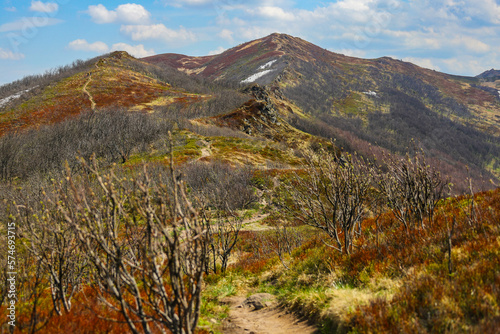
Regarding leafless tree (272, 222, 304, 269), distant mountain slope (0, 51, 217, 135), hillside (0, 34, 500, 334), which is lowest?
leafless tree (272, 222, 304, 269)

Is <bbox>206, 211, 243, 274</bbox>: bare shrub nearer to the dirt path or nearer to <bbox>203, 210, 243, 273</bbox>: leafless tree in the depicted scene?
<bbox>203, 210, 243, 273</bbox>: leafless tree

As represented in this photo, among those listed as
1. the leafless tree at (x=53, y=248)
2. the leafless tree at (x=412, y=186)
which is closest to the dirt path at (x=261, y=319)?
the leafless tree at (x=53, y=248)

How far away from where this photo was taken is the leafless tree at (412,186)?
6.66m

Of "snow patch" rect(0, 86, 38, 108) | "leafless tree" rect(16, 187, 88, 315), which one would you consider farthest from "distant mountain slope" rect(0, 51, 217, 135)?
"leafless tree" rect(16, 187, 88, 315)

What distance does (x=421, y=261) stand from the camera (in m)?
5.09

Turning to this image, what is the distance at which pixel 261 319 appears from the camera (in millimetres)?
6039

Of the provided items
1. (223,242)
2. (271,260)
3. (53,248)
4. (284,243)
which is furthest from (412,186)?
(53,248)

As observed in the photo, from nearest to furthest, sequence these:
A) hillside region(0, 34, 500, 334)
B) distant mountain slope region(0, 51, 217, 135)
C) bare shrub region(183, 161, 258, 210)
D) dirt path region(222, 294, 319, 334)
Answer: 1. hillside region(0, 34, 500, 334)
2. dirt path region(222, 294, 319, 334)
3. bare shrub region(183, 161, 258, 210)
4. distant mountain slope region(0, 51, 217, 135)

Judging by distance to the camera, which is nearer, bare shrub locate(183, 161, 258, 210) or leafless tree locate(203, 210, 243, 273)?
leafless tree locate(203, 210, 243, 273)

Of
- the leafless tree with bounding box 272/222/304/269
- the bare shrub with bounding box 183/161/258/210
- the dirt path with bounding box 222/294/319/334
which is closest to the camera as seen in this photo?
the dirt path with bounding box 222/294/319/334

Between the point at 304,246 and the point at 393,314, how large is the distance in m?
6.25

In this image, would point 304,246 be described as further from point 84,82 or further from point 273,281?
point 84,82

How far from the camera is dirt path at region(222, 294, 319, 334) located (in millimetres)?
5246

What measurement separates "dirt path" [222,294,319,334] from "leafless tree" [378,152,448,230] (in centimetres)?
377
